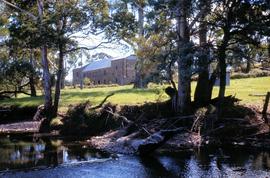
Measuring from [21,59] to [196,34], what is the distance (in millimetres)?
27507

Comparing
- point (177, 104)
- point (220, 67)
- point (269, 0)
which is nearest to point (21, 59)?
point (177, 104)

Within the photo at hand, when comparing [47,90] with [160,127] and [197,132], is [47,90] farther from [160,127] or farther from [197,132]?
[197,132]

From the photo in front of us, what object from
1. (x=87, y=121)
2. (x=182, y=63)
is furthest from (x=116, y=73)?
(x=182, y=63)

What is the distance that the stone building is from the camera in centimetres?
8912

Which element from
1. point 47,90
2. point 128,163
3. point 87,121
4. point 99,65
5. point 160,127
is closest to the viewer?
point 128,163

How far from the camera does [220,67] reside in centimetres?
2491

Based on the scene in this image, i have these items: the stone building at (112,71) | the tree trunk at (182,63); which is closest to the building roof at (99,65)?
the stone building at (112,71)

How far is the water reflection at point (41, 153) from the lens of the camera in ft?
64.9

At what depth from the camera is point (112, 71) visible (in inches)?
3841

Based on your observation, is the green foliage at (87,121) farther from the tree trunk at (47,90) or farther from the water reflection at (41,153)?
the tree trunk at (47,90)

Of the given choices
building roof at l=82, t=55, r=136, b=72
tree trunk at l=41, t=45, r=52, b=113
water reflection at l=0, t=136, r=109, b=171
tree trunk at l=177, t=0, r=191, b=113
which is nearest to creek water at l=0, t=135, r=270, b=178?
water reflection at l=0, t=136, r=109, b=171

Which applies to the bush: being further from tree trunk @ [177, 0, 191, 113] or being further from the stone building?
the stone building

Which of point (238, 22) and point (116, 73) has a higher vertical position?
point (238, 22)

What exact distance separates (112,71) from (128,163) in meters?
79.0
